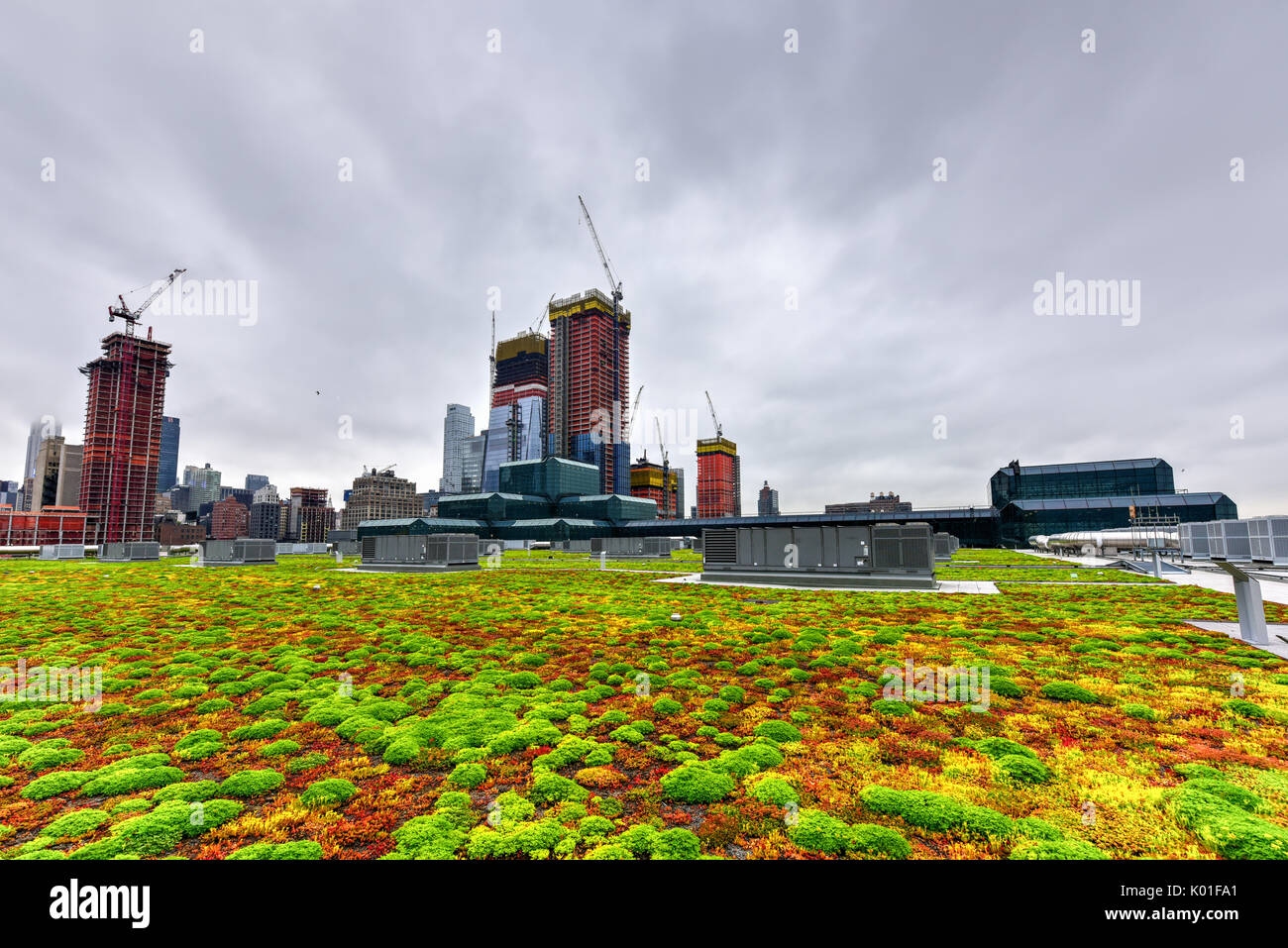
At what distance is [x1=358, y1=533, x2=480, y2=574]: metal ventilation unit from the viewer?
46.2 m

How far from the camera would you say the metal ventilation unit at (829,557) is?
3023cm

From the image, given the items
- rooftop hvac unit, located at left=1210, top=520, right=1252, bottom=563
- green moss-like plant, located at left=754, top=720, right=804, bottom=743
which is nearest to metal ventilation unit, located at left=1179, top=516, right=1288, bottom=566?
rooftop hvac unit, located at left=1210, top=520, right=1252, bottom=563

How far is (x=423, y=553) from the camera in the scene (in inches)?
1855

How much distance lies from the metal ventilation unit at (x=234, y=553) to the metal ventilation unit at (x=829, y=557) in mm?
54077

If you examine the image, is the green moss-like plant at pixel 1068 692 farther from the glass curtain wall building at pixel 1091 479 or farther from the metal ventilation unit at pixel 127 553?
the glass curtain wall building at pixel 1091 479

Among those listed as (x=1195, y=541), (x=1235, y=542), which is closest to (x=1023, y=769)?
(x=1235, y=542)

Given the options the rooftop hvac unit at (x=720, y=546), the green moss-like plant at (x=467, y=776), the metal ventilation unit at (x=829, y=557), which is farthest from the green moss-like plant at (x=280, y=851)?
the rooftop hvac unit at (x=720, y=546)

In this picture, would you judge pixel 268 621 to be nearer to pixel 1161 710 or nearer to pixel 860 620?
pixel 860 620

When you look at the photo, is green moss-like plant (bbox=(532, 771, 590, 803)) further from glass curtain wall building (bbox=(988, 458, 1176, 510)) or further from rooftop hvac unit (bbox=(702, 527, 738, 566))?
glass curtain wall building (bbox=(988, 458, 1176, 510))

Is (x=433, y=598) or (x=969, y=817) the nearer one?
(x=969, y=817)

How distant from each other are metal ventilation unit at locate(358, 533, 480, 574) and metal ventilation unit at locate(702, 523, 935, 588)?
2374 centimetres
